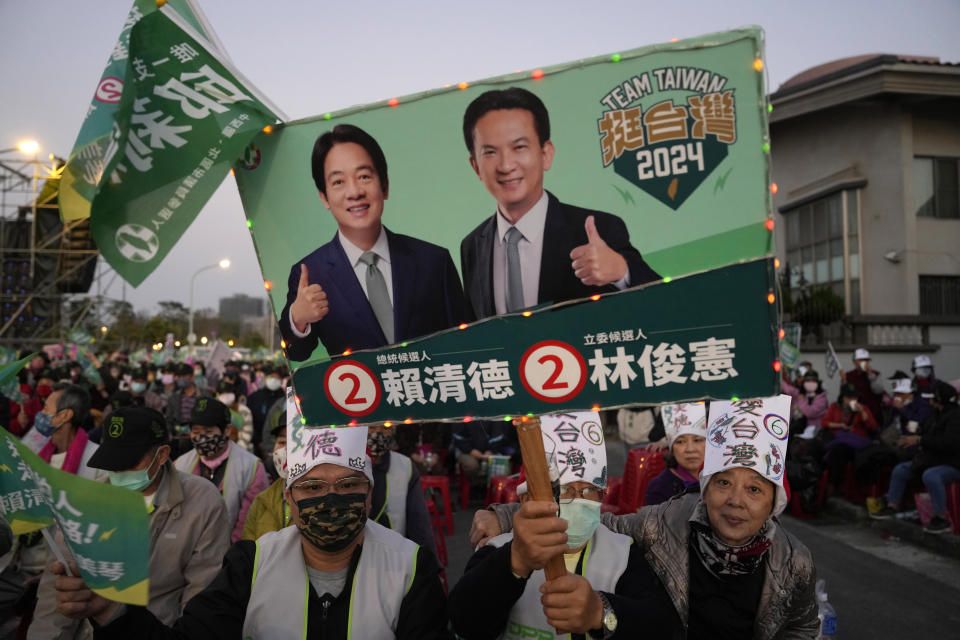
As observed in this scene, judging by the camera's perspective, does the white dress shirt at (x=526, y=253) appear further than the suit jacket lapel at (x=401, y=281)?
No

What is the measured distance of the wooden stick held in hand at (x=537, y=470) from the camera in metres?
2.21

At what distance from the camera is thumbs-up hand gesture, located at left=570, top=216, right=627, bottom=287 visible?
221 cm

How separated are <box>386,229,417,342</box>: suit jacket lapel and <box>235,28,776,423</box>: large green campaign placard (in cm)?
4

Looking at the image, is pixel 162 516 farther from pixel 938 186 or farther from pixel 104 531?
pixel 938 186

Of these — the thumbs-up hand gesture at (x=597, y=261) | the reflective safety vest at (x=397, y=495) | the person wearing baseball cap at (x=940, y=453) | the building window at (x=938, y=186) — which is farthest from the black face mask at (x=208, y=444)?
the building window at (x=938, y=186)

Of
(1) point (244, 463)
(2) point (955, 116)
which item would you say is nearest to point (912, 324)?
(2) point (955, 116)

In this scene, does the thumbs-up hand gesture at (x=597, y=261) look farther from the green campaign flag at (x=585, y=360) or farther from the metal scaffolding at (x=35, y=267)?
the metal scaffolding at (x=35, y=267)

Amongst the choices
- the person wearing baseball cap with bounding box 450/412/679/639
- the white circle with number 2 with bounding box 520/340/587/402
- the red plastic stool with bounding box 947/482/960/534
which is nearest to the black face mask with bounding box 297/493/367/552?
the person wearing baseball cap with bounding box 450/412/679/639

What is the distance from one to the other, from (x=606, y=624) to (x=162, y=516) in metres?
2.47

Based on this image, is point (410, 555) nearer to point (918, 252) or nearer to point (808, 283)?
point (918, 252)

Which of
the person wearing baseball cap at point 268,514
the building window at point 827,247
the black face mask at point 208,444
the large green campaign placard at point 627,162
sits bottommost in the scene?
the person wearing baseball cap at point 268,514

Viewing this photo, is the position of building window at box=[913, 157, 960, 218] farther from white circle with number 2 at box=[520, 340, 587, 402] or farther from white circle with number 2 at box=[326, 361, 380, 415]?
white circle with number 2 at box=[326, 361, 380, 415]

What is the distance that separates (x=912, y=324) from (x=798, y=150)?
8.66 m

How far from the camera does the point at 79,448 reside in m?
5.84
